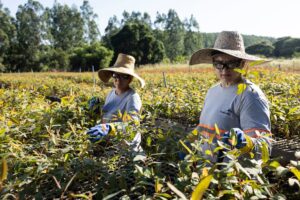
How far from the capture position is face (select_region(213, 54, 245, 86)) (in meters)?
1.84

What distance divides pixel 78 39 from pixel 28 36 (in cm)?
989

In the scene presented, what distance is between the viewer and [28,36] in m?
40.6

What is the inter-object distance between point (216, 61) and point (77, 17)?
50472 mm

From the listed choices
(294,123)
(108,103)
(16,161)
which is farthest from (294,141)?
(16,161)

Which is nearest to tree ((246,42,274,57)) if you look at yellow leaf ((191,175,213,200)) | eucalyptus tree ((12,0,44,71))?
eucalyptus tree ((12,0,44,71))

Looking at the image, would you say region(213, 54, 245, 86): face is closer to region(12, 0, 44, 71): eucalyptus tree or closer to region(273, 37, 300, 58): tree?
region(12, 0, 44, 71): eucalyptus tree

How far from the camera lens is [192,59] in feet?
7.36

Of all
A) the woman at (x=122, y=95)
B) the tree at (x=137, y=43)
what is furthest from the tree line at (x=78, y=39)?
the woman at (x=122, y=95)

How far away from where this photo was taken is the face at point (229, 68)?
6.03 feet

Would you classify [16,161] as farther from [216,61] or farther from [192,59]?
[192,59]

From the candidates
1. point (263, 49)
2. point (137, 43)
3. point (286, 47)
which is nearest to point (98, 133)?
point (137, 43)

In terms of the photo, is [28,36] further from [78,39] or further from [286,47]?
[286,47]

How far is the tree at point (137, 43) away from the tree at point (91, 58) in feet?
8.97

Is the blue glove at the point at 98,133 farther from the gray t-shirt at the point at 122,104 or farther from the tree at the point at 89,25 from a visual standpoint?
the tree at the point at 89,25
